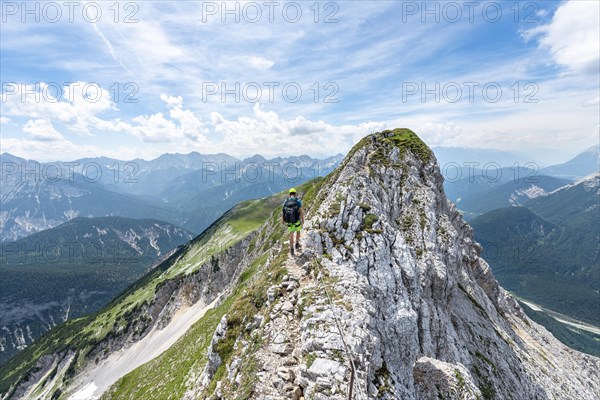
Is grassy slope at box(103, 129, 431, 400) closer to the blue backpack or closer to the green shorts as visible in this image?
the green shorts

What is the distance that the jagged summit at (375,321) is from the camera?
54.4 ft

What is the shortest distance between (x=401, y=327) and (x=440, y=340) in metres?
11.4

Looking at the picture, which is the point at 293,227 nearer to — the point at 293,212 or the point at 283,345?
the point at 293,212

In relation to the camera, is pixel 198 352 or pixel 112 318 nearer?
pixel 198 352

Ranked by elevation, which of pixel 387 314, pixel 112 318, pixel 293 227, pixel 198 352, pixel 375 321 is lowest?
pixel 112 318

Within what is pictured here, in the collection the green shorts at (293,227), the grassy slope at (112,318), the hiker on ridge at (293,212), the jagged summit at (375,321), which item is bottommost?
the grassy slope at (112,318)

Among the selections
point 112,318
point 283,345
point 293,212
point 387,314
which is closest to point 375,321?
point 387,314

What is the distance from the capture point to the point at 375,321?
21.1m

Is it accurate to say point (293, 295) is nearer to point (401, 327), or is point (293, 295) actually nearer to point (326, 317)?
point (326, 317)

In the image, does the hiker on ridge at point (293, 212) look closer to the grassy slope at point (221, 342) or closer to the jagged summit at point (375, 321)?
the jagged summit at point (375, 321)

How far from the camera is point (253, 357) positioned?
56.5ft

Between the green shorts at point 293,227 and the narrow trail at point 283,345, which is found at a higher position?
the green shorts at point 293,227

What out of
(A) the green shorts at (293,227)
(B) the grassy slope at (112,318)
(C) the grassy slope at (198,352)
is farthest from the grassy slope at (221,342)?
(B) the grassy slope at (112,318)

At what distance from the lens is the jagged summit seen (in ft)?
54.4
